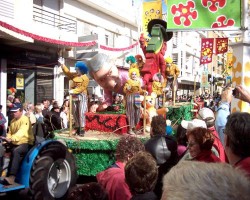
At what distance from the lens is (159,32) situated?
9344mm

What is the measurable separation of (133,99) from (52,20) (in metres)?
10.6

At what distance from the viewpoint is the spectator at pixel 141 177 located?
2221 mm

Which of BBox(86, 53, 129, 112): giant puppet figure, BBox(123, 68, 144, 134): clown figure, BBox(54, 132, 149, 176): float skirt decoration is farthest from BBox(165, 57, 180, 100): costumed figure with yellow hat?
BBox(54, 132, 149, 176): float skirt decoration

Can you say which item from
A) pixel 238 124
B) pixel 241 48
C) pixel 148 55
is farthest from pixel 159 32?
pixel 238 124

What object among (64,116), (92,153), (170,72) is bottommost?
(92,153)

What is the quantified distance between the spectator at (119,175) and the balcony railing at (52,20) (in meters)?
12.5

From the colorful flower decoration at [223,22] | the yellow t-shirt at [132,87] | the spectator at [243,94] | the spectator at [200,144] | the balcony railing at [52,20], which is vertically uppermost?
the balcony railing at [52,20]

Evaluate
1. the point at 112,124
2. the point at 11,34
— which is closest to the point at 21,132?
the point at 112,124

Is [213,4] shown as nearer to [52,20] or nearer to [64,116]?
[64,116]

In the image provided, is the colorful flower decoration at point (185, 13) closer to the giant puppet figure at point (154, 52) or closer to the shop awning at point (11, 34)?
the giant puppet figure at point (154, 52)

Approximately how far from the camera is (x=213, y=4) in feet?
12.6

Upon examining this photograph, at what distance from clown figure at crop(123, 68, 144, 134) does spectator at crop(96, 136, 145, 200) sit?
10.8 ft

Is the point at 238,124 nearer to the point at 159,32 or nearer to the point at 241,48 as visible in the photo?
the point at 241,48

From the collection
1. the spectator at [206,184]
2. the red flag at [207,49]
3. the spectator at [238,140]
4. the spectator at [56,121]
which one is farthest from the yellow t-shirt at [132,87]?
the red flag at [207,49]
